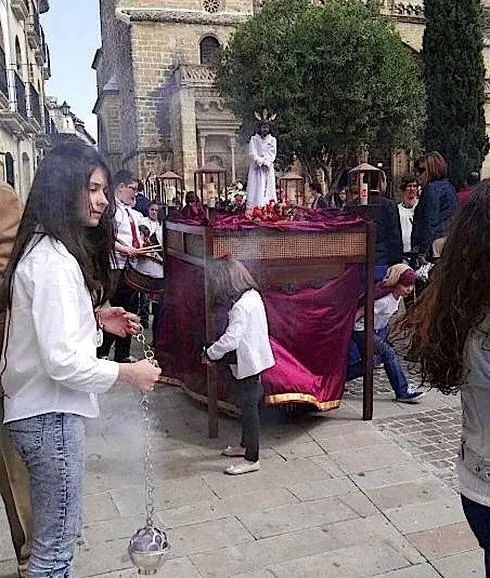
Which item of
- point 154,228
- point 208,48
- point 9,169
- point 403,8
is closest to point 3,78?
point 9,169

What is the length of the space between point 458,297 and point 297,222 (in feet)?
8.69

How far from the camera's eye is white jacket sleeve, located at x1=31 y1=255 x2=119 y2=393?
6.01 feet

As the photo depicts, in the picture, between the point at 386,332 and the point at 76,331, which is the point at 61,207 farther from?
the point at 386,332

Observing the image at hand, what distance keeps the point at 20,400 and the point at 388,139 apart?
22597mm

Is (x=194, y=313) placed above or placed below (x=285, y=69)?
below

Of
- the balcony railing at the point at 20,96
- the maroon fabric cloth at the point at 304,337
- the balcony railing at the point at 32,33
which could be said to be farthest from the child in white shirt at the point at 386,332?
the balcony railing at the point at 32,33

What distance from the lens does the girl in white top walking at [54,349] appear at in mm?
1855

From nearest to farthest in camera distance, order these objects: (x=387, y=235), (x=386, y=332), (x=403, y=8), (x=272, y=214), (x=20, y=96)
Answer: (x=272, y=214) < (x=386, y=332) < (x=387, y=235) < (x=20, y=96) < (x=403, y=8)

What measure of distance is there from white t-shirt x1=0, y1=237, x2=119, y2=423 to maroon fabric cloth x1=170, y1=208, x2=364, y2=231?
2.11 meters

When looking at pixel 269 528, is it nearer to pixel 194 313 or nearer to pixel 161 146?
pixel 194 313

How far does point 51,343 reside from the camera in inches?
72.0

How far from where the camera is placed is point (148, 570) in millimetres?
2455

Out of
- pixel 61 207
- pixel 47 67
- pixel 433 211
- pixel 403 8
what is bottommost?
pixel 433 211

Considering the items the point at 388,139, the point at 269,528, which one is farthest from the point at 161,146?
the point at 269,528
